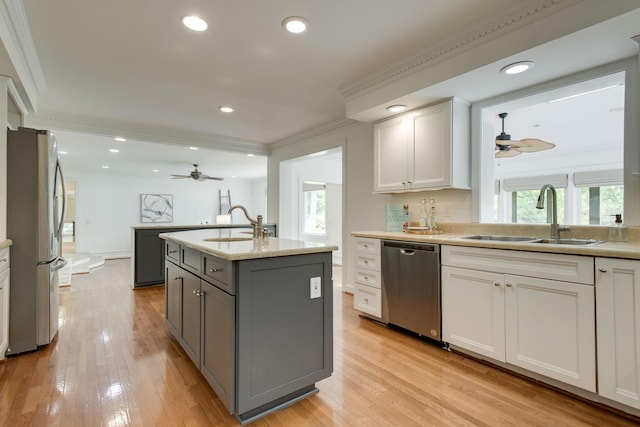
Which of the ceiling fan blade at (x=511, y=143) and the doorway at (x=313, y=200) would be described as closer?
the ceiling fan blade at (x=511, y=143)

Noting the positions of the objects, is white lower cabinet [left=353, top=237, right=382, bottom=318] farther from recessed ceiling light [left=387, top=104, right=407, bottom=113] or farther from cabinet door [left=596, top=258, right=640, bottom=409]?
cabinet door [left=596, top=258, right=640, bottom=409]

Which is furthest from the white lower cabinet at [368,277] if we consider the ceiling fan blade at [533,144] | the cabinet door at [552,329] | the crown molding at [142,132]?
the crown molding at [142,132]

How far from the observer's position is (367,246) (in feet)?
10.2

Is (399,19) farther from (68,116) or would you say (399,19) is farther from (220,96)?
(68,116)

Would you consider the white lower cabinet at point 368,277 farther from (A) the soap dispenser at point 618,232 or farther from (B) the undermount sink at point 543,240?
(A) the soap dispenser at point 618,232

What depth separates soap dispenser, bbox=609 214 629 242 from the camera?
2070 mm

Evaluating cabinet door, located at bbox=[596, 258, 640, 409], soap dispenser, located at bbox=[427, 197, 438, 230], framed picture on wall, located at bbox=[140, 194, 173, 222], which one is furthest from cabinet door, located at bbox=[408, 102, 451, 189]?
framed picture on wall, located at bbox=[140, 194, 173, 222]

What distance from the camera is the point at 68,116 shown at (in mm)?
4023

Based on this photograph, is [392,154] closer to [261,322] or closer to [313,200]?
[261,322]

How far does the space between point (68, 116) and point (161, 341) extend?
10.7 ft

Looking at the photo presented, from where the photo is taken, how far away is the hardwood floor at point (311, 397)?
1.67 metres

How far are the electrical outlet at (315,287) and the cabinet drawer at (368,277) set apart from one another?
4.11ft

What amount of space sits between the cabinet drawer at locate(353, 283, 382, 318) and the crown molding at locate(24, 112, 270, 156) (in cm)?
354

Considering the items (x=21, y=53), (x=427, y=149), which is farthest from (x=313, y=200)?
(x=21, y=53)
